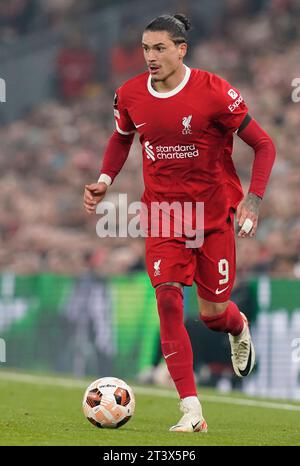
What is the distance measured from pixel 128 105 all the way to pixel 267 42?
11.3m

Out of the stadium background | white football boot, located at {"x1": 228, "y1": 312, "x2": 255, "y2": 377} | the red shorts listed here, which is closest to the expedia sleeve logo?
the red shorts

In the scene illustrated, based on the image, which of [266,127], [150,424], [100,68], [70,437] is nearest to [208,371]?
[266,127]

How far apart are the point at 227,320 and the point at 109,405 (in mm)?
1197

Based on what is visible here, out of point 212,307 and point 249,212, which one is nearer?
point 249,212

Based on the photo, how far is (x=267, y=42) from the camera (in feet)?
63.0

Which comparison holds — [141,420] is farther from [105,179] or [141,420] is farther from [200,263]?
[105,179]

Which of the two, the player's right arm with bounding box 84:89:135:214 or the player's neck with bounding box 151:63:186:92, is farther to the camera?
the player's right arm with bounding box 84:89:135:214

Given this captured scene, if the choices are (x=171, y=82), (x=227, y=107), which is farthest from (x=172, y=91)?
(x=227, y=107)

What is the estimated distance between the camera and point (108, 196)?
717 inches

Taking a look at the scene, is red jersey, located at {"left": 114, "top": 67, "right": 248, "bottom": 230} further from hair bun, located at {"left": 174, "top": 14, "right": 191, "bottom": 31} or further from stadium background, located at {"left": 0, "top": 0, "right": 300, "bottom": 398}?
stadium background, located at {"left": 0, "top": 0, "right": 300, "bottom": 398}

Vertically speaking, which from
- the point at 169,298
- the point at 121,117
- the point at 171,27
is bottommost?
the point at 169,298

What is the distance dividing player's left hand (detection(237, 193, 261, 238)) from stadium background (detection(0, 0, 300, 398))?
519 centimetres

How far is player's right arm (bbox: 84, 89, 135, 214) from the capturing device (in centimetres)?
818

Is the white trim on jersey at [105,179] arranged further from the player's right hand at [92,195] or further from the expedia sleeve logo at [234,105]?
the expedia sleeve logo at [234,105]
